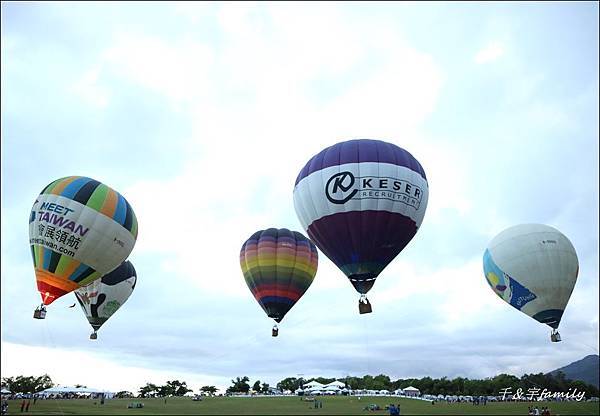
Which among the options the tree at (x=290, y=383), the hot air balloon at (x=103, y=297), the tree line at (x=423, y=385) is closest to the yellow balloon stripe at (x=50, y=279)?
the hot air balloon at (x=103, y=297)

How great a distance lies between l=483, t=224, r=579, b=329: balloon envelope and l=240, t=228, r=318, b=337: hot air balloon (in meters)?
11.2

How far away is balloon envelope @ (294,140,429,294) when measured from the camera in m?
20.9

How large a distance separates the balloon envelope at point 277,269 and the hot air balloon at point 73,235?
8.56m

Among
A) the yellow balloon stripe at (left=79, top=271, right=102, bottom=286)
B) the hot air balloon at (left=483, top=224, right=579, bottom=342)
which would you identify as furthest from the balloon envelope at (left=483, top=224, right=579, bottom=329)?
the yellow balloon stripe at (left=79, top=271, right=102, bottom=286)

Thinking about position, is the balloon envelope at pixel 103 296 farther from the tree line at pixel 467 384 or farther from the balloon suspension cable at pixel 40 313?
the tree line at pixel 467 384

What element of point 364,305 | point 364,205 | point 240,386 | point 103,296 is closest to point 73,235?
point 103,296

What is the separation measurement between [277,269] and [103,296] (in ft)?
37.0

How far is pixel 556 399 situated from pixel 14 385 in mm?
79126

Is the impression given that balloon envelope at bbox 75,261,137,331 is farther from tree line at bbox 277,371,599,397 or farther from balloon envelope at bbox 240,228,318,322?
tree line at bbox 277,371,599,397

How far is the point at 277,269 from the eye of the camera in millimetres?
30375

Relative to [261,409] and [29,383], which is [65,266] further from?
[29,383]

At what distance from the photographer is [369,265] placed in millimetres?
21047

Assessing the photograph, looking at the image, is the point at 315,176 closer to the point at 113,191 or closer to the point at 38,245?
the point at 113,191

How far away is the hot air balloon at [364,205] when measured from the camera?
824 inches
